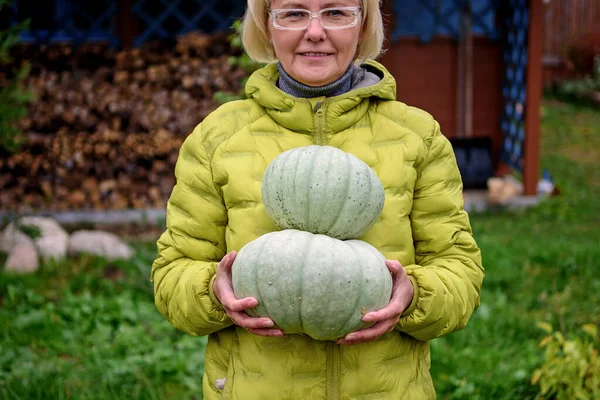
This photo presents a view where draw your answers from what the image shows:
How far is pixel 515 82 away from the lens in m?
9.62

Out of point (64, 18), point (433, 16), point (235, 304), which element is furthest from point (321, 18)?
point (433, 16)

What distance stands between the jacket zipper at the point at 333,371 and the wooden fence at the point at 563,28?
16855 millimetres

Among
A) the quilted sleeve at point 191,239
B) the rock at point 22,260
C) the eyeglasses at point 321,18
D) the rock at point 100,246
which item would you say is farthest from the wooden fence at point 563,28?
the quilted sleeve at point 191,239

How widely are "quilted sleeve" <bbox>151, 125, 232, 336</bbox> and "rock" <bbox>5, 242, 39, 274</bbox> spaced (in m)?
4.41

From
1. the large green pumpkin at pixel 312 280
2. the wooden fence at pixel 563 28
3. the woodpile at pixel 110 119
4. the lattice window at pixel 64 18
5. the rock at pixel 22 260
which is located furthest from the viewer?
the wooden fence at pixel 563 28

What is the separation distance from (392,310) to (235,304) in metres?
0.40

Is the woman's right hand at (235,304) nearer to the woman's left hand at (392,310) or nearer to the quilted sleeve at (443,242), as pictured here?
the woman's left hand at (392,310)

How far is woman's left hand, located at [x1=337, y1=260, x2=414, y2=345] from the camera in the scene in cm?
194

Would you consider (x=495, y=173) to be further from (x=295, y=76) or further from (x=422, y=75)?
(x=295, y=76)

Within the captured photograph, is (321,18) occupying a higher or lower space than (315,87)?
higher

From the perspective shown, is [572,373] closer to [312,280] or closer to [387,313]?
[387,313]

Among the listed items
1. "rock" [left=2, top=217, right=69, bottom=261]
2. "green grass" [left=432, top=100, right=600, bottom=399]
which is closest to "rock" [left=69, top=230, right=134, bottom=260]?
"rock" [left=2, top=217, right=69, bottom=261]

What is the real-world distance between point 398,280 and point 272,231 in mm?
389

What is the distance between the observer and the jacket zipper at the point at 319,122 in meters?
2.16
